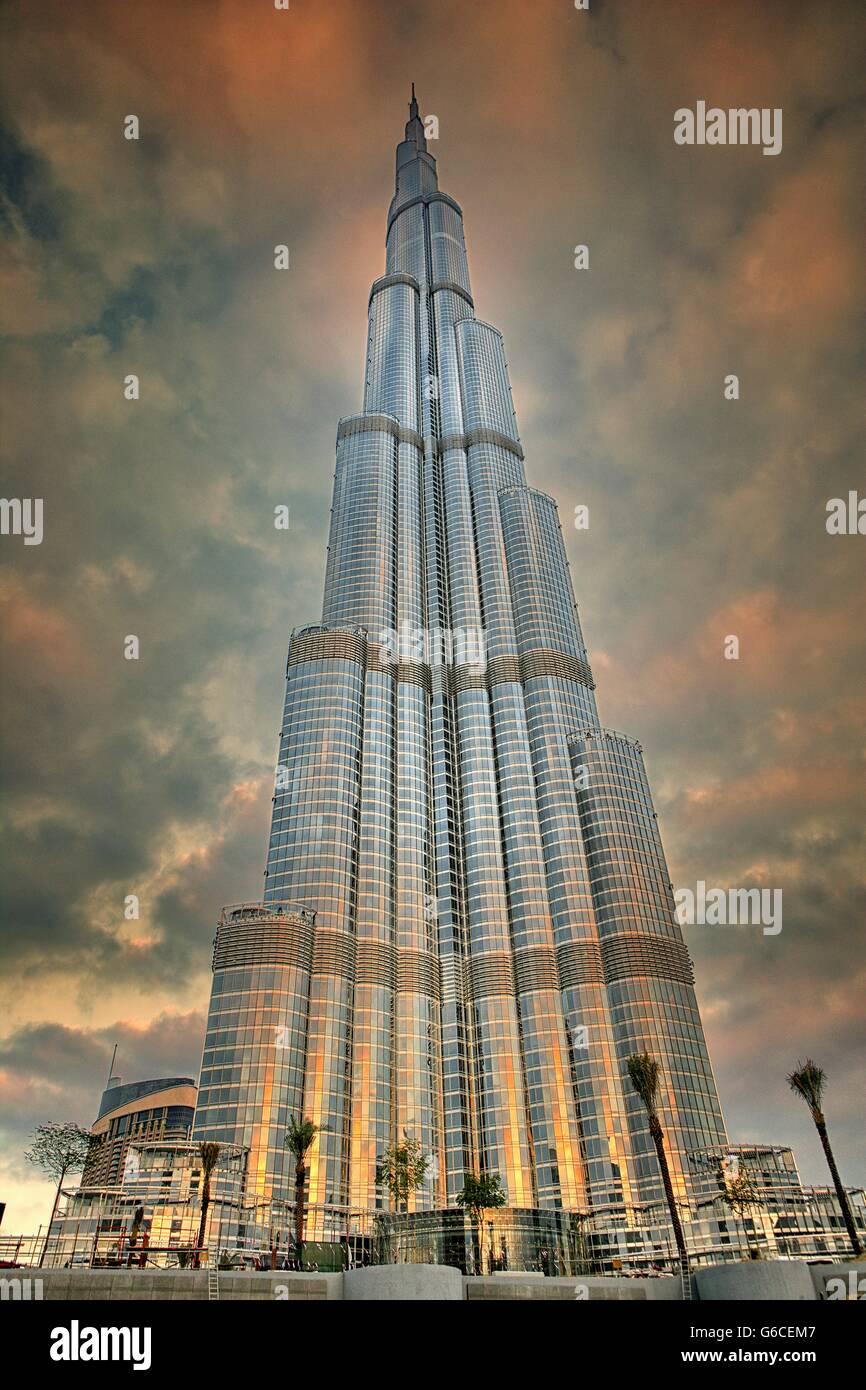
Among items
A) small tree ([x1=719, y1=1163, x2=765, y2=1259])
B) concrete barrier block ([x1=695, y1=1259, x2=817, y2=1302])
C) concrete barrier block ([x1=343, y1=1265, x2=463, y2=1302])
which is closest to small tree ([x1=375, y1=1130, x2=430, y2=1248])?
small tree ([x1=719, y1=1163, x2=765, y2=1259])

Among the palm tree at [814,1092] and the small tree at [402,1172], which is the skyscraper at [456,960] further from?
the palm tree at [814,1092]

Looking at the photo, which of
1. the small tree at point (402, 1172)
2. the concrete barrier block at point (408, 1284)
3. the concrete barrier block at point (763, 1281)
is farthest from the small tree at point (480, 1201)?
the concrete barrier block at point (408, 1284)

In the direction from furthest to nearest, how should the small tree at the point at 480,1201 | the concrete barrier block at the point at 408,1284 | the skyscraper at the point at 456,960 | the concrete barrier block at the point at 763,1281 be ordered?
the skyscraper at the point at 456,960 < the small tree at the point at 480,1201 < the concrete barrier block at the point at 763,1281 < the concrete barrier block at the point at 408,1284

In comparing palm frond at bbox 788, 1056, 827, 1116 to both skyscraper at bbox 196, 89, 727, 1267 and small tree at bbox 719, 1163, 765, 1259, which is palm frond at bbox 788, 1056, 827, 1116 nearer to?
small tree at bbox 719, 1163, 765, 1259

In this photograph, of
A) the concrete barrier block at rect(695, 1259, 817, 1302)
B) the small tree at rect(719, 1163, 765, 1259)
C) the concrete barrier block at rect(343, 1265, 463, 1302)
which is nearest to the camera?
the concrete barrier block at rect(343, 1265, 463, 1302)

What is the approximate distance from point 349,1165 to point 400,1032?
914 inches

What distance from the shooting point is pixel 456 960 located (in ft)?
545

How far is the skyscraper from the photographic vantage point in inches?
5344

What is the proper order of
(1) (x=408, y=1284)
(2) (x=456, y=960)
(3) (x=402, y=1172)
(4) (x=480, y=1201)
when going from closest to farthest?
(1) (x=408, y=1284), (3) (x=402, y=1172), (4) (x=480, y=1201), (2) (x=456, y=960)

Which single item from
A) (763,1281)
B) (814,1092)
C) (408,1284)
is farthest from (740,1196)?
(408,1284)

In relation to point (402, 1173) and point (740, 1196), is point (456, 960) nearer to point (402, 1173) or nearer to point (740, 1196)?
point (402, 1173)

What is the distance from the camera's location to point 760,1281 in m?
38.1

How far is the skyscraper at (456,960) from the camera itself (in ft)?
445
